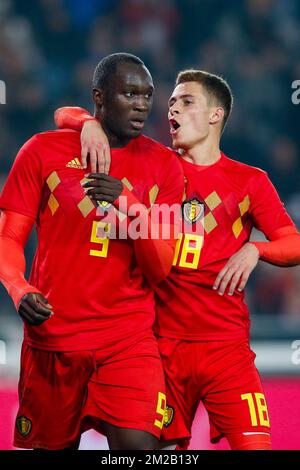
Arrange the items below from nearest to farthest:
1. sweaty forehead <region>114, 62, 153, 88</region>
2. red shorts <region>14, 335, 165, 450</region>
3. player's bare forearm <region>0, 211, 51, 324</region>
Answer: player's bare forearm <region>0, 211, 51, 324</region> < red shorts <region>14, 335, 165, 450</region> < sweaty forehead <region>114, 62, 153, 88</region>

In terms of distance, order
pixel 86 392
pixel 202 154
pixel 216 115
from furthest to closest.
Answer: pixel 216 115 → pixel 202 154 → pixel 86 392

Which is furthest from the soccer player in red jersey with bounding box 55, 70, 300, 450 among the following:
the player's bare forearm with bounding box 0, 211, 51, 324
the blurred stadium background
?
the blurred stadium background

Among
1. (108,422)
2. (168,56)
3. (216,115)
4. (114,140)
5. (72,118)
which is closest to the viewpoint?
(108,422)

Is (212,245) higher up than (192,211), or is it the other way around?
(192,211)

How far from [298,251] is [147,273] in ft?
2.17

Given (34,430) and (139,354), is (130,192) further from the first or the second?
(34,430)

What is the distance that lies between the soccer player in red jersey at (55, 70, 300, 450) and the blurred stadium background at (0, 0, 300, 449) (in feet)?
10.4

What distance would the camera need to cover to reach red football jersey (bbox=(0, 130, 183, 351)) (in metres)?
3.16

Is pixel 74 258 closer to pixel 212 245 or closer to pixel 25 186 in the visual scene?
pixel 25 186

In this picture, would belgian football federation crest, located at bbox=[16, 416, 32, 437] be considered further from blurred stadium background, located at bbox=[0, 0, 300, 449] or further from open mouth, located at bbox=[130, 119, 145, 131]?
blurred stadium background, located at bbox=[0, 0, 300, 449]

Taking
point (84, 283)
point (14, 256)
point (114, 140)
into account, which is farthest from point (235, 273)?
point (14, 256)

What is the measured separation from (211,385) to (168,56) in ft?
15.4

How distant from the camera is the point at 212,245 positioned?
3.50 m

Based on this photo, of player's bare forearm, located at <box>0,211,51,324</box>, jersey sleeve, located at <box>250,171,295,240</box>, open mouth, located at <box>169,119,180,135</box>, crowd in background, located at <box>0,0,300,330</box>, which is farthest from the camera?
crowd in background, located at <box>0,0,300,330</box>
